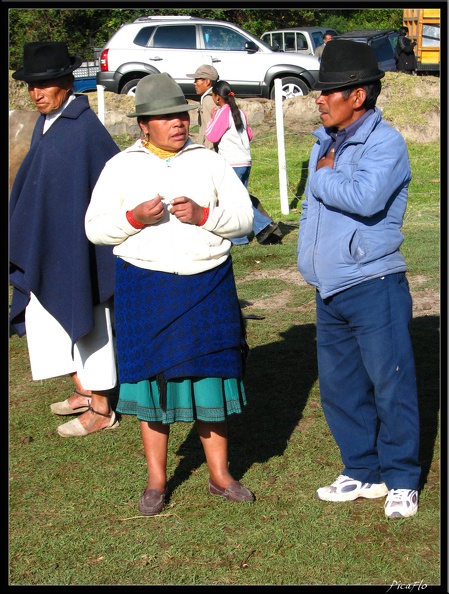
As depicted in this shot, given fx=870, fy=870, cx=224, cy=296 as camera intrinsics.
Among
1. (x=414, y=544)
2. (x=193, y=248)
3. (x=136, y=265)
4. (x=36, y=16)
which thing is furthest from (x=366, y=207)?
(x=36, y=16)

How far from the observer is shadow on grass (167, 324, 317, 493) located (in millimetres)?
4750

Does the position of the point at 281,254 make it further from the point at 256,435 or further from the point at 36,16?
the point at 36,16

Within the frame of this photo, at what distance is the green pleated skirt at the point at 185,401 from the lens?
4.01m

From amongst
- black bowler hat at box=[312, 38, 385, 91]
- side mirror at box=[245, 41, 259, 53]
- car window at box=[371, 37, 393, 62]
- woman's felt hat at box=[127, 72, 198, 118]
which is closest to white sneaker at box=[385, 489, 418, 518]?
black bowler hat at box=[312, 38, 385, 91]

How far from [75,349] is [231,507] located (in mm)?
1556

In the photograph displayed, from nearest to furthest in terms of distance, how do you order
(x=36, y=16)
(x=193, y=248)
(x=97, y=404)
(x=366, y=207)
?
(x=366, y=207), (x=193, y=248), (x=97, y=404), (x=36, y=16)

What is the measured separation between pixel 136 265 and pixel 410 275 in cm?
481

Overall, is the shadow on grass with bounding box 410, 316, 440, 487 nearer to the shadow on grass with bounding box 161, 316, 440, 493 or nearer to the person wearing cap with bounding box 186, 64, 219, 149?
the shadow on grass with bounding box 161, 316, 440, 493

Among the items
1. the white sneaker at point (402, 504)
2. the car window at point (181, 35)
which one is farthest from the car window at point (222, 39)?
the white sneaker at point (402, 504)

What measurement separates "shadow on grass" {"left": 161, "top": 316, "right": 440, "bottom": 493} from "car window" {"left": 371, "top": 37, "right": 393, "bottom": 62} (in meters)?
14.2

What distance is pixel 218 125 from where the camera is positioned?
9570mm

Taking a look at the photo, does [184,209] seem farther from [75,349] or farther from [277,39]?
[277,39]

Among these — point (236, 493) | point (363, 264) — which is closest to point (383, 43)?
point (363, 264)
